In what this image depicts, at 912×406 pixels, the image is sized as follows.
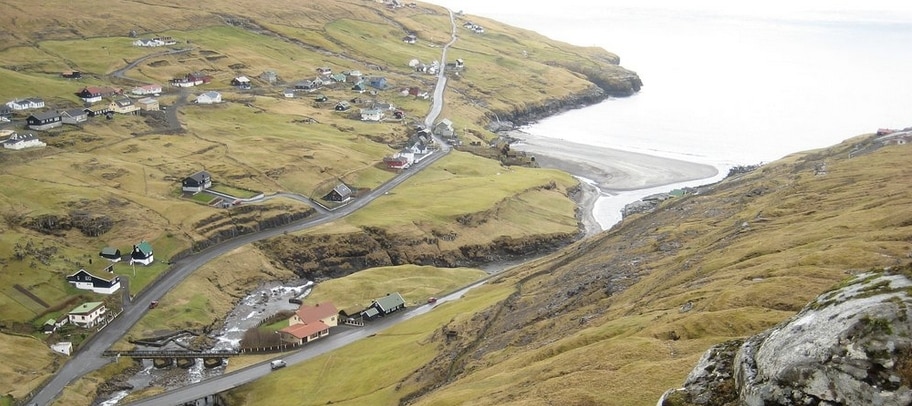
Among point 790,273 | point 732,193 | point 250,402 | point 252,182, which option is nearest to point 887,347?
point 790,273

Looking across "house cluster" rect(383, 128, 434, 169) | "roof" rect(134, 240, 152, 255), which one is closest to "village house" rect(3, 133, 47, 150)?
"roof" rect(134, 240, 152, 255)

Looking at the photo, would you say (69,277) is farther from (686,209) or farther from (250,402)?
(686,209)

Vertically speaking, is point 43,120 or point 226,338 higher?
point 43,120

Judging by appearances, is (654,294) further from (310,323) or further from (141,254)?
(141,254)

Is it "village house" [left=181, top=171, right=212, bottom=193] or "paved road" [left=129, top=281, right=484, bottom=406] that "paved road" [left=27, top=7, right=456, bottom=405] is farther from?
"village house" [left=181, top=171, right=212, bottom=193]

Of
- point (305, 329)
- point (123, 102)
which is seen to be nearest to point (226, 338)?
point (305, 329)
